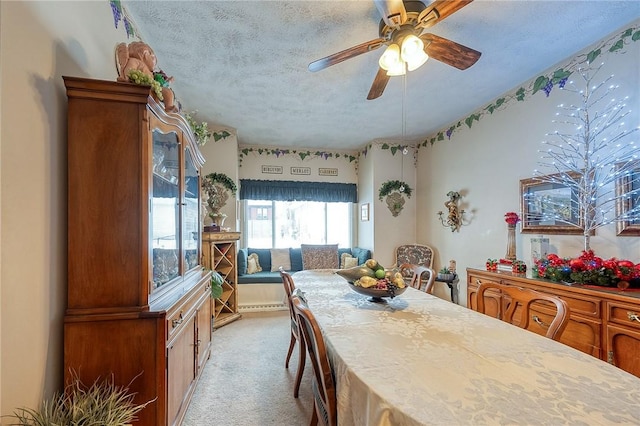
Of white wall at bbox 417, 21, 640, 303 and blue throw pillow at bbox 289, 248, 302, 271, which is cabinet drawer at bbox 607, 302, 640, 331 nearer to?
white wall at bbox 417, 21, 640, 303

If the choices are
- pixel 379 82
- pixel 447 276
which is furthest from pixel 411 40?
pixel 447 276

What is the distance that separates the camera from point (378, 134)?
442 cm

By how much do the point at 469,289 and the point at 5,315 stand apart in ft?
11.0

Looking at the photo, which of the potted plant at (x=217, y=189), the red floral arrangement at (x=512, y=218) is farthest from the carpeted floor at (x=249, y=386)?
the red floral arrangement at (x=512, y=218)

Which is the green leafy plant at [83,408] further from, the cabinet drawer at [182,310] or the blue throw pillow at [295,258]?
the blue throw pillow at [295,258]

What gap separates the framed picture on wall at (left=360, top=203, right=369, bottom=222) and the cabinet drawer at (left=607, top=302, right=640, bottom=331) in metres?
3.35

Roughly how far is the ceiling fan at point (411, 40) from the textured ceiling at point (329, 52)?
31cm

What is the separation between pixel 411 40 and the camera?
1563 millimetres

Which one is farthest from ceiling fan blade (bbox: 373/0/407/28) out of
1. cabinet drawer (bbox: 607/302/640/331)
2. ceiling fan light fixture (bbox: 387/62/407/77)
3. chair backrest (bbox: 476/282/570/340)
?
cabinet drawer (bbox: 607/302/640/331)

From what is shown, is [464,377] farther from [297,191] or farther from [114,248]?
[297,191]

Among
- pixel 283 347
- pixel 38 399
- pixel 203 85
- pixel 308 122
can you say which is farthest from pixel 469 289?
pixel 203 85

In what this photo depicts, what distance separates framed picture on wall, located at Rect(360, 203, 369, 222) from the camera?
491cm

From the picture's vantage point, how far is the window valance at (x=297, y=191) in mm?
4828

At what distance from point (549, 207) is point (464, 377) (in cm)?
245
